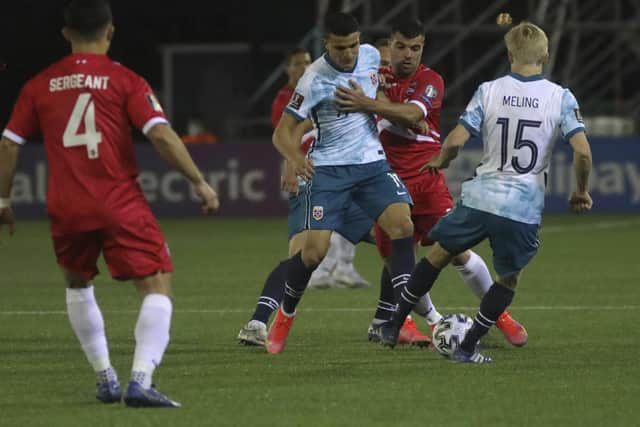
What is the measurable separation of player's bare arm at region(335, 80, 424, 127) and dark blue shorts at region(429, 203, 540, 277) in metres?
0.90

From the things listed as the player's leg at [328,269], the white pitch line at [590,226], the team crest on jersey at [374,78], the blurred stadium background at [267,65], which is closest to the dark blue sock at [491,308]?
the team crest on jersey at [374,78]

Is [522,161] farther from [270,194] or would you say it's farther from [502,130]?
[270,194]

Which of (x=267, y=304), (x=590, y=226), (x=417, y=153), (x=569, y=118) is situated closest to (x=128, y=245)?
(x=569, y=118)

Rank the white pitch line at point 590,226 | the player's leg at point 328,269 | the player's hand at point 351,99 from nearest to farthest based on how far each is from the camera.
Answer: the player's hand at point 351,99
the player's leg at point 328,269
the white pitch line at point 590,226

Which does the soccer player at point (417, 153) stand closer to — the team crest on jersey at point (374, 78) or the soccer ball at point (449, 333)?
the team crest on jersey at point (374, 78)

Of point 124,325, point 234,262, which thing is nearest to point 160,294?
point 124,325

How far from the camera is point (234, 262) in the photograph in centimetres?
1736

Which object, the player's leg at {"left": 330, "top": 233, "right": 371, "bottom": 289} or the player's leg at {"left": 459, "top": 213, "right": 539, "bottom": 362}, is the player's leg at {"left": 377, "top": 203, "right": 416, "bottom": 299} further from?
the player's leg at {"left": 330, "top": 233, "right": 371, "bottom": 289}

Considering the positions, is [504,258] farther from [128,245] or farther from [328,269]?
[328,269]

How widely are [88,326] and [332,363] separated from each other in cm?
194

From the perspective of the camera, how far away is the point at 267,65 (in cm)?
3578

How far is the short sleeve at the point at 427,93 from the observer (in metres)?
9.84

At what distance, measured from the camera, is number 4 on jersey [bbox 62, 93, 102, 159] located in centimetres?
731

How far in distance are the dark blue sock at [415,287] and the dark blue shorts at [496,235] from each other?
33 cm
